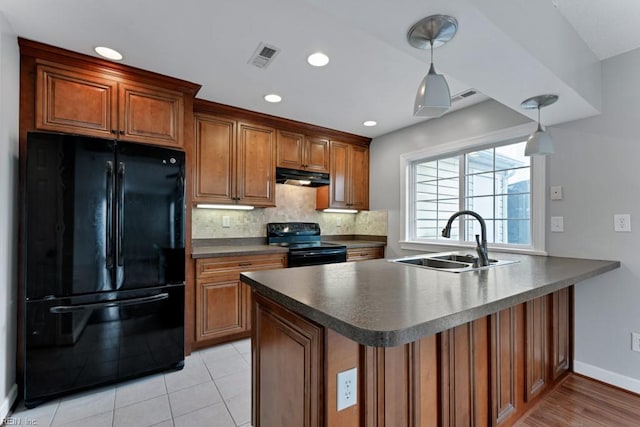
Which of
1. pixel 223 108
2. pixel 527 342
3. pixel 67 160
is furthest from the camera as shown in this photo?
pixel 223 108

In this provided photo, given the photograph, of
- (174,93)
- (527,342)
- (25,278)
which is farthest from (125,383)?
(527,342)

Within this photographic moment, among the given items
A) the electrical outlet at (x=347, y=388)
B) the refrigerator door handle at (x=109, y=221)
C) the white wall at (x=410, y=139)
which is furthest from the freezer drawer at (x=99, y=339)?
the white wall at (x=410, y=139)

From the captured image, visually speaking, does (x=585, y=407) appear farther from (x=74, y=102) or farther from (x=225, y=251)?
(x=74, y=102)

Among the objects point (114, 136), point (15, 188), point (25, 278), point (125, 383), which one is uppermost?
point (114, 136)

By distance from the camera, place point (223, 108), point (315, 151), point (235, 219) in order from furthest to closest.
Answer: point (315, 151)
point (235, 219)
point (223, 108)

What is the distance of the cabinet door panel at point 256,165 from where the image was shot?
3184 millimetres

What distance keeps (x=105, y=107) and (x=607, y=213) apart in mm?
3799

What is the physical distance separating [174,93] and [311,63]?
1219mm

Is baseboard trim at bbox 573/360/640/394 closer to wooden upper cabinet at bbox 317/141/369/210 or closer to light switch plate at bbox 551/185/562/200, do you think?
light switch plate at bbox 551/185/562/200

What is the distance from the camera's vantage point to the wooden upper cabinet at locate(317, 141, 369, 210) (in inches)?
154

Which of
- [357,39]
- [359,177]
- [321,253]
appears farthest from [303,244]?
[357,39]

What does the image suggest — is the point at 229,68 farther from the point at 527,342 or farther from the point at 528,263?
the point at 527,342

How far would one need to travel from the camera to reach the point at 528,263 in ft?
6.50

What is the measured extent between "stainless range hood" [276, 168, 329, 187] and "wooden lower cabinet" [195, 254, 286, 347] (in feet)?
3.28
